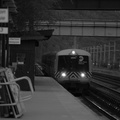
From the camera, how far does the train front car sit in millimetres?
23377

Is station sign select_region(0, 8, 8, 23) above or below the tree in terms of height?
below

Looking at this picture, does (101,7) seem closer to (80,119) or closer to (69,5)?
(69,5)

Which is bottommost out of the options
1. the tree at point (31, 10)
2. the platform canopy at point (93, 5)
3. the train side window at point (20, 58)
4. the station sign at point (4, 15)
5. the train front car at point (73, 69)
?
the train front car at point (73, 69)

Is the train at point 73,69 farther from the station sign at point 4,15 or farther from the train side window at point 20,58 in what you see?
the station sign at point 4,15

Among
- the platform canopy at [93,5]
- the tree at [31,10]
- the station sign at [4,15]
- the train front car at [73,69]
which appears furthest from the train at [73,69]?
the station sign at [4,15]

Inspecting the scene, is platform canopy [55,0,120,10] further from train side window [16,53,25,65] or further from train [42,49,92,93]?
train side window [16,53,25,65]

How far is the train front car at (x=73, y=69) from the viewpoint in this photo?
920 inches

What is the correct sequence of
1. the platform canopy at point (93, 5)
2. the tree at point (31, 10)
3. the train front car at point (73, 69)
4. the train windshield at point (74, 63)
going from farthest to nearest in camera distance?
the platform canopy at point (93, 5) → the train windshield at point (74, 63) → the train front car at point (73, 69) → the tree at point (31, 10)

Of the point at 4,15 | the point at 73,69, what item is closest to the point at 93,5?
the point at 73,69

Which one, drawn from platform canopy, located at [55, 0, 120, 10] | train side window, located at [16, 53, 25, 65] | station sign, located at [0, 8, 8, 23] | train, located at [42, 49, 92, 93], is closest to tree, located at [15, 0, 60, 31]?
train, located at [42, 49, 92, 93]

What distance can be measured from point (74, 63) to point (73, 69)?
1.47 ft

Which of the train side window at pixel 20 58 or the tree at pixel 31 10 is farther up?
the tree at pixel 31 10

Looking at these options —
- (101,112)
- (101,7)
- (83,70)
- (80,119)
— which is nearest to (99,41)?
(101,7)

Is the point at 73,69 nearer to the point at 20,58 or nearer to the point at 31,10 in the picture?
the point at 31,10
